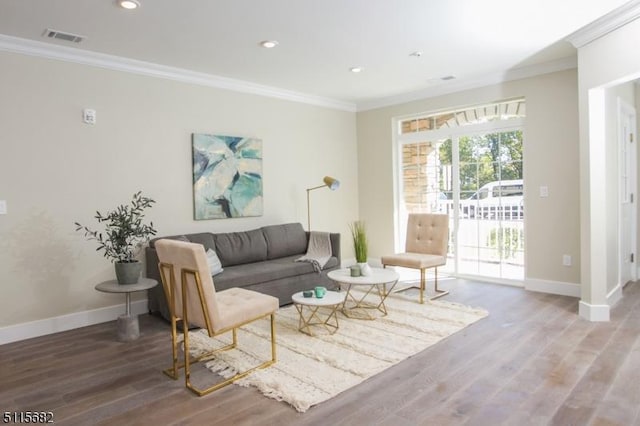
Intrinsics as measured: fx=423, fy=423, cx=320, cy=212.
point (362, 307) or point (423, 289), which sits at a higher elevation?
point (423, 289)

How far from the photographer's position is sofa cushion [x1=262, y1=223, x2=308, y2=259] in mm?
5137

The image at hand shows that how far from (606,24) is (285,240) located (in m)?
3.81

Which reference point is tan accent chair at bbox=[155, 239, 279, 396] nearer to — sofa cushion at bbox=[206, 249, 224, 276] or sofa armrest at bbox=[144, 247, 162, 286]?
sofa cushion at bbox=[206, 249, 224, 276]

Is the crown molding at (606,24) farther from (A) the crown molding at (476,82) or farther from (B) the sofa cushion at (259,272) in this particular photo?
(B) the sofa cushion at (259,272)

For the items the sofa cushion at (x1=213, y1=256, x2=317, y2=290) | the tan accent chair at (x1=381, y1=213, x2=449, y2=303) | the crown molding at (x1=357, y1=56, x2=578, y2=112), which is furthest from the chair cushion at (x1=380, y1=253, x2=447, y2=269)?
the crown molding at (x1=357, y1=56, x2=578, y2=112)

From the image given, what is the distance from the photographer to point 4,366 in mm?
3125

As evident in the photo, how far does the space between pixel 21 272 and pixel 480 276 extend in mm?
5105

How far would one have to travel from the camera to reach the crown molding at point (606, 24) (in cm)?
322

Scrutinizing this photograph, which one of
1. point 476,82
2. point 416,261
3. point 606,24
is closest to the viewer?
point 606,24

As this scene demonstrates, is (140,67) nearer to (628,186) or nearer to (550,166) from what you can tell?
(550,166)

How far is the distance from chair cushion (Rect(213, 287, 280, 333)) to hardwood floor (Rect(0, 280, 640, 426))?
0.42 m

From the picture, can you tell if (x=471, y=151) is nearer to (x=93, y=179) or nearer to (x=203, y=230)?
(x=203, y=230)

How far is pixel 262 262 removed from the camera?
4879mm

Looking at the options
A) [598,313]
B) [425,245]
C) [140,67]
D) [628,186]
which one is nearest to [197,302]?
[140,67]
